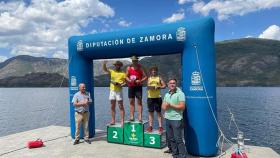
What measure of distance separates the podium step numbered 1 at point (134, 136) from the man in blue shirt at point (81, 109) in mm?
850

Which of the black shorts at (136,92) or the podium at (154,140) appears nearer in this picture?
the podium at (154,140)

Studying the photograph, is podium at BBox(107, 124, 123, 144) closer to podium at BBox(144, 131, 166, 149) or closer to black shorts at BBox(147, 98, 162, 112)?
podium at BBox(144, 131, 166, 149)

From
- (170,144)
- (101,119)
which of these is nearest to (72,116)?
(170,144)

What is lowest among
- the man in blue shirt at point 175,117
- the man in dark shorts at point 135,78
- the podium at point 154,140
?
the podium at point 154,140

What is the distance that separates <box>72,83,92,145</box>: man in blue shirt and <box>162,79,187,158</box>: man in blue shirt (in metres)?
3.33

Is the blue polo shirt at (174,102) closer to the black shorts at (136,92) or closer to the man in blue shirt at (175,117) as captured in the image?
the man in blue shirt at (175,117)

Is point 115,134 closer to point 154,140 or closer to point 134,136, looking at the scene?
point 134,136

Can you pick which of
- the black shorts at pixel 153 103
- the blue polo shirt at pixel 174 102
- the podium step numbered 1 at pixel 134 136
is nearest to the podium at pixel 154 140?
the podium step numbered 1 at pixel 134 136

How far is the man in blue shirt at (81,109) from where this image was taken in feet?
→ 33.4

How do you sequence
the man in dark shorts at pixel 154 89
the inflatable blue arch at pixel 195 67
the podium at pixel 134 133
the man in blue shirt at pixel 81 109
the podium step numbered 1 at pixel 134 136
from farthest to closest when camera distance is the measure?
the man in blue shirt at pixel 81 109
the podium at pixel 134 133
the podium step numbered 1 at pixel 134 136
the man in dark shorts at pixel 154 89
the inflatable blue arch at pixel 195 67

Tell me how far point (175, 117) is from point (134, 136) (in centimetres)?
230

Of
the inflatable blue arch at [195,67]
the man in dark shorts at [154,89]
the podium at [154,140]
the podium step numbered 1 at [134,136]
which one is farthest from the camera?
the podium step numbered 1 at [134,136]

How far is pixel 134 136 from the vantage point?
9.87m

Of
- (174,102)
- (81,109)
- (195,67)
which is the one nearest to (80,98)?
(81,109)
